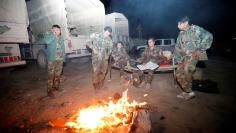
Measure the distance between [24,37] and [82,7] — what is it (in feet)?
15.5

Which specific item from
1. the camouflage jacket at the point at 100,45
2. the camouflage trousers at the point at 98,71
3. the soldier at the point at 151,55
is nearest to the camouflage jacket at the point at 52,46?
the camouflage jacket at the point at 100,45

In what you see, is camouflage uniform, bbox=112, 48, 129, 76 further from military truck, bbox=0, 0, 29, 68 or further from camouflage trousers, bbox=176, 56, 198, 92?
military truck, bbox=0, 0, 29, 68

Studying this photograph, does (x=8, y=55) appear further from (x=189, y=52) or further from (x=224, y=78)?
(x=224, y=78)

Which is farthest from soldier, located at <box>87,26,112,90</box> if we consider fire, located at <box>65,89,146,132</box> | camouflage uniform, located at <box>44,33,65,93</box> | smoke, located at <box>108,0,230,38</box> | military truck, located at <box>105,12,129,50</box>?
smoke, located at <box>108,0,230,38</box>

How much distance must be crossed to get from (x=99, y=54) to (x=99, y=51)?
10 cm

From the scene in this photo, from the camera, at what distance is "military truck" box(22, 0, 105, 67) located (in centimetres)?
860

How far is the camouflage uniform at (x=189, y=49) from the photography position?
4.62 m

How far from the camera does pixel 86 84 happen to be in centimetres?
688

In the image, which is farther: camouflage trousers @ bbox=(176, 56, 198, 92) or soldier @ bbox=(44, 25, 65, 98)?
soldier @ bbox=(44, 25, 65, 98)

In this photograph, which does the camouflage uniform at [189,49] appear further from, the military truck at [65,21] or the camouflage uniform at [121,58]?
the military truck at [65,21]

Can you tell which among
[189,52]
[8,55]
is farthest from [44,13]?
[189,52]

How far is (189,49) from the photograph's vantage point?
475 cm

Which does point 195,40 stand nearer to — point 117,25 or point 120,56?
point 120,56

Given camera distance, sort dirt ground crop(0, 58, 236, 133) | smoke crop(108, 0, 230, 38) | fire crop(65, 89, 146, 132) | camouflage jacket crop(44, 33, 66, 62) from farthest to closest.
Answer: smoke crop(108, 0, 230, 38) → camouflage jacket crop(44, 33, 66, 62) → dirt ground crop(0, 58, 236, 133) → fire crop(65, 89, 146, 132)
